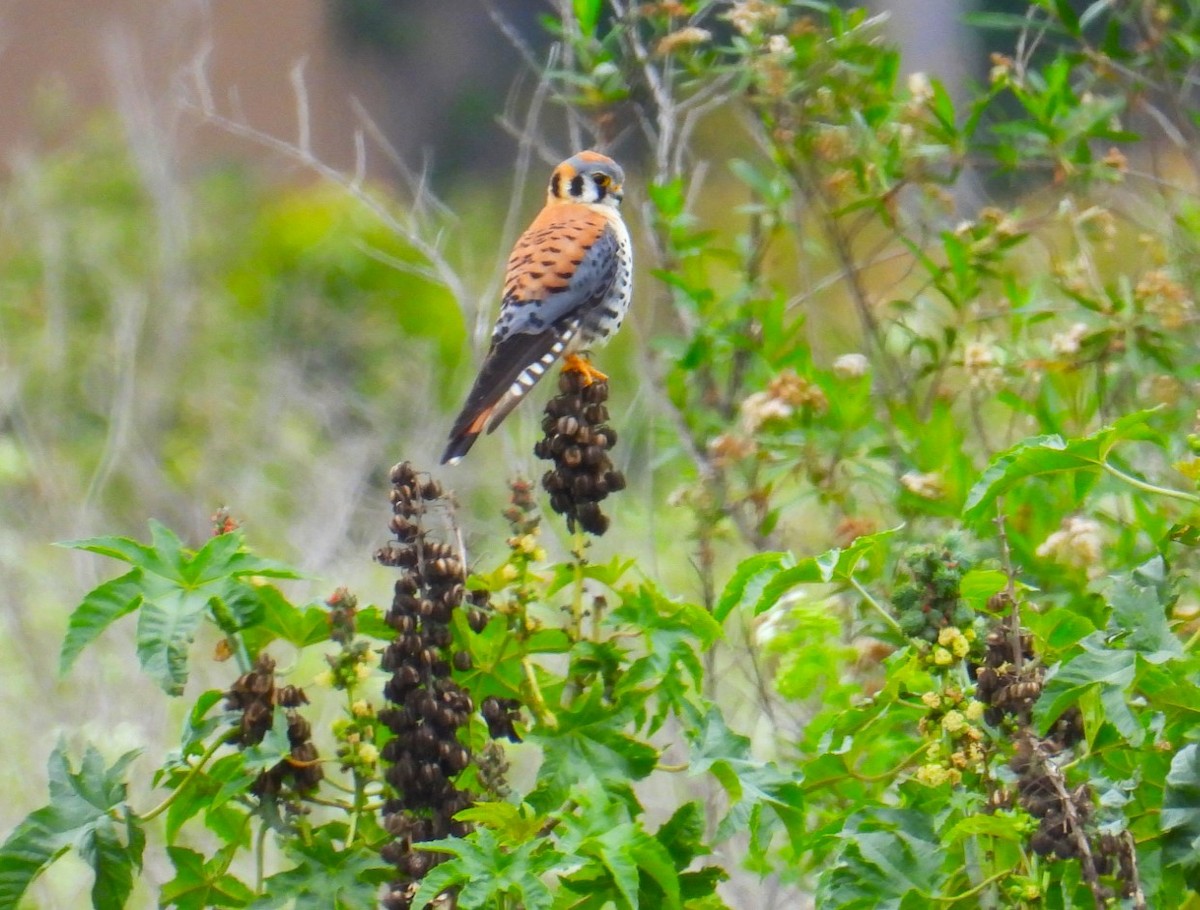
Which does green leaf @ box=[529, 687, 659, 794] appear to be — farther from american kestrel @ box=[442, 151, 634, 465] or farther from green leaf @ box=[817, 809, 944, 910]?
american kestrel @ box=[442, 151, 634, 465]

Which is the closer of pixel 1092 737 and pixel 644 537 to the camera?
pixel 1092 737

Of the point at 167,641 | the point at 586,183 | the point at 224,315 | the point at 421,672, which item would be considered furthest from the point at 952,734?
the point at 224,315

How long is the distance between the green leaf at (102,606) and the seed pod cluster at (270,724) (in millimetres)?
165

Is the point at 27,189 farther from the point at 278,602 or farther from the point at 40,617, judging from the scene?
the point at 278,602

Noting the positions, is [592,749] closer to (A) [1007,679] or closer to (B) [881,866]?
(B) [881,866]

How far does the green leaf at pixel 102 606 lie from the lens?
187 cm

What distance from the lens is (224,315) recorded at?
971cm

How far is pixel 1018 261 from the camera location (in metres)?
5.93

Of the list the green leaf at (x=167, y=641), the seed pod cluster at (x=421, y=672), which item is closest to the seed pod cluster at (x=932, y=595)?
the seed pod cluster at (x=421, y=672)

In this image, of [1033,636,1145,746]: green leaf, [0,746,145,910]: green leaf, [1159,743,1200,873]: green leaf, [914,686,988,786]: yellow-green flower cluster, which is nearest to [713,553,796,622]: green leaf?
[914,686,988,786]: yellow-green flower cluster

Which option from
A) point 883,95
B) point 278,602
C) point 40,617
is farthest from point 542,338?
point 40,617

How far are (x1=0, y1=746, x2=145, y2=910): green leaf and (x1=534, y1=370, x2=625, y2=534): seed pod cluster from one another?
0.60 meters

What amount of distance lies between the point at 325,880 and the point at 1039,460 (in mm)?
935

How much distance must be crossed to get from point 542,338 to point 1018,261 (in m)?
2.84
